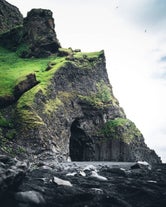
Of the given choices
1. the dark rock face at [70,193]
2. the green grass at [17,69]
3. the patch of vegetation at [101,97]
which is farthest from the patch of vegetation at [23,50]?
the dark rock face at [70,193]

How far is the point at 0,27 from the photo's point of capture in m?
161

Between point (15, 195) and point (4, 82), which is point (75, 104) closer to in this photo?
point (4, 82)

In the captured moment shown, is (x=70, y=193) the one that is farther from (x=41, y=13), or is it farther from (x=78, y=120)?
(x=41, y=13)

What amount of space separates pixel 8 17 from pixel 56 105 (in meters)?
95.3

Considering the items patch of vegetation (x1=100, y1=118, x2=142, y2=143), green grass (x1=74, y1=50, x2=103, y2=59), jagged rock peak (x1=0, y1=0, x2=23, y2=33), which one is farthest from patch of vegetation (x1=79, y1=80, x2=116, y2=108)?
jagged rock peak (x1=0, y1=0, x2=23, y2=33)

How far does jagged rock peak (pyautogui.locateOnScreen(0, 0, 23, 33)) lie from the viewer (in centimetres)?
16438

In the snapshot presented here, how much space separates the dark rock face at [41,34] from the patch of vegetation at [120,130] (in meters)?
39.7

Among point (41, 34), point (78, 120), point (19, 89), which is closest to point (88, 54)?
point (41, 34)

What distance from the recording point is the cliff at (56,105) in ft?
250

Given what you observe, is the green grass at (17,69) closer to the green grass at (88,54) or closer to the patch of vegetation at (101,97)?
the green grass at (88,54)

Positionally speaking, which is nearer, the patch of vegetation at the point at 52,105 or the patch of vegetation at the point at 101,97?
the patch of vegetation at the point at 52,105

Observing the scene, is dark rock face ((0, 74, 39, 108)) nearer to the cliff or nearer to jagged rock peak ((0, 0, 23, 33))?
the cliff

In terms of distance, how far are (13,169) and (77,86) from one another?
297 feet

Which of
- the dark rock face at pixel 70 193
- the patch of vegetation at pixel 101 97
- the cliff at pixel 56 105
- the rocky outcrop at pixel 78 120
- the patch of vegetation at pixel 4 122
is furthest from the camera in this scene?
the patch of vegetation at pixel 101 97
